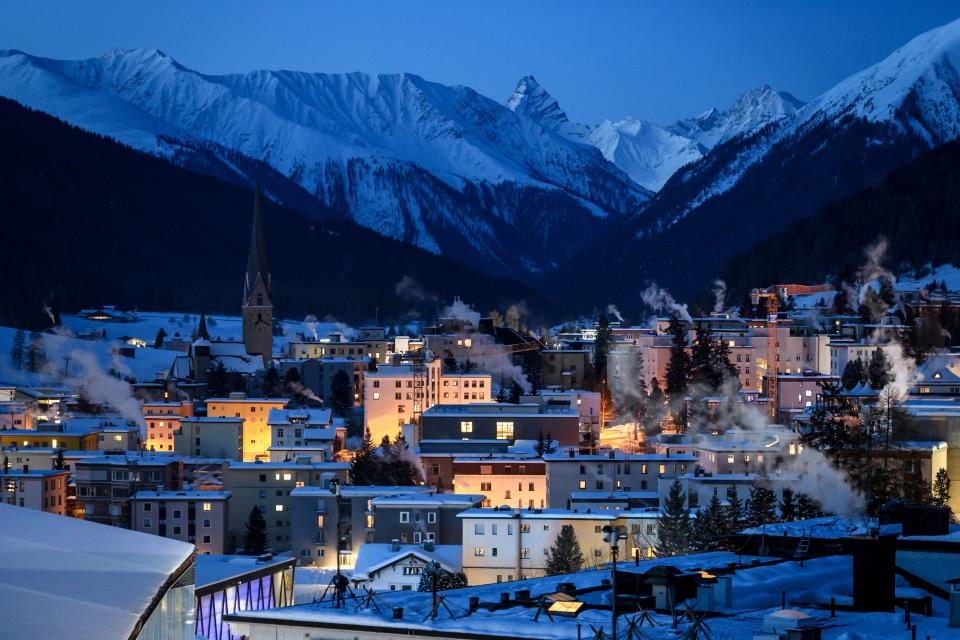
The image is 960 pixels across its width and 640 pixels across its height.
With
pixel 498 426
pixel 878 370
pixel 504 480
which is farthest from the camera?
pixel 878 370

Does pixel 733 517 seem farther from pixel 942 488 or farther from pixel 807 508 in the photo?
pixel 942 488

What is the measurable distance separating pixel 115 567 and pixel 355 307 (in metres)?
172

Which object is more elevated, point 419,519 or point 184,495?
point 184,495

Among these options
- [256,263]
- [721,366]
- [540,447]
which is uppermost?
[256,263]

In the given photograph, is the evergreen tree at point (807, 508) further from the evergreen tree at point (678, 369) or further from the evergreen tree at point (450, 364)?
the evergreen tree at point (450, 364)

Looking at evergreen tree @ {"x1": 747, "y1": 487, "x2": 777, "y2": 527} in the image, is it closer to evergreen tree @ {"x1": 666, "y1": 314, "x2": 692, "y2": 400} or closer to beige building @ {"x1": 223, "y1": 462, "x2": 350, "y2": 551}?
beige building @ {"x1": 223, "y1": 462, "x2": 350, "y2": 551}

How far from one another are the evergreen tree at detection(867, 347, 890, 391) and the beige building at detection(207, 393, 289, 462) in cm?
2814

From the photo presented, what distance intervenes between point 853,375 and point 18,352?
71487 mm

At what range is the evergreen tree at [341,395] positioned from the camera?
99812 millimetres

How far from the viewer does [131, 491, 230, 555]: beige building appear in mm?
64000

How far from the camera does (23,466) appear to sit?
77125 millimetres

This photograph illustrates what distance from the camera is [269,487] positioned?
68.9 meters

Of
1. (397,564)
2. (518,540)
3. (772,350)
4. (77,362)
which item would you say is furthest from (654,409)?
Result: (77,362)

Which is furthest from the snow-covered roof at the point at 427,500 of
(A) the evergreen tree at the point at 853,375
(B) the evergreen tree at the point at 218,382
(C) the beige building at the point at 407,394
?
(B) the evergreen tree at the point at 218,382
